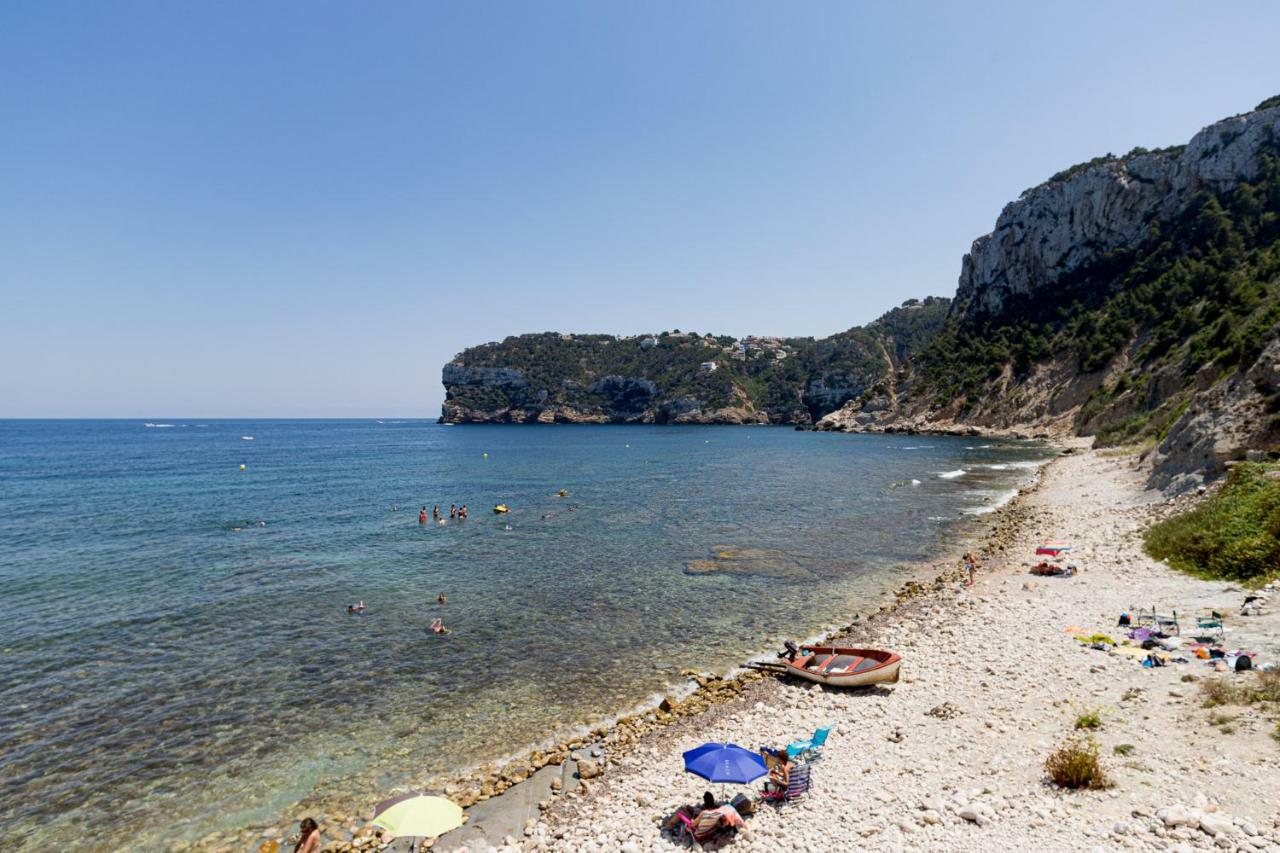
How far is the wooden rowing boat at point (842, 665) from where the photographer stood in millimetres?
16016

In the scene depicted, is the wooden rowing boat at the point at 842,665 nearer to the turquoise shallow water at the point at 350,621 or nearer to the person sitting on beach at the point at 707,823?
the turquoise shallow water at the point at 350,621

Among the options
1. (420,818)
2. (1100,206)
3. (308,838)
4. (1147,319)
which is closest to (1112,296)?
(1147,319)

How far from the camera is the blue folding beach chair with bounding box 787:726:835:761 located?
39.4 ft

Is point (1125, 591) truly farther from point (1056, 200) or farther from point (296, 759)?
point (1056, 200)

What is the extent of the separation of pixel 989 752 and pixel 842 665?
5574mm

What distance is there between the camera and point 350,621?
926 inches

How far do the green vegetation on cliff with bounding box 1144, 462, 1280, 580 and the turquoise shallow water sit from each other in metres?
10.4

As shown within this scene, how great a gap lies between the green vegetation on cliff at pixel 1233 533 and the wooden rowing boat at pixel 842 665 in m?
12.8

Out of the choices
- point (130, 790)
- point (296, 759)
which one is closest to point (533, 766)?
point (296, 759)

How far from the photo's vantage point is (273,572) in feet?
100

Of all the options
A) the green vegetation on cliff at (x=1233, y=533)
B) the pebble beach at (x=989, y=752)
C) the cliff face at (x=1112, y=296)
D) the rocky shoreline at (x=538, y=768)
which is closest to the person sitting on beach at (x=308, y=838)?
the rocky shoreline at (x=538, y=768)

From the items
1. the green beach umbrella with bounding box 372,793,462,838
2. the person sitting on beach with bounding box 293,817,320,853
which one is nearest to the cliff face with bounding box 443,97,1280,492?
the green beach umbrella with bounding box 372,793,462,838

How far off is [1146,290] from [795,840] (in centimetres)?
12860

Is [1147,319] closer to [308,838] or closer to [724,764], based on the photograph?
[724,764]
